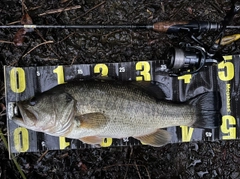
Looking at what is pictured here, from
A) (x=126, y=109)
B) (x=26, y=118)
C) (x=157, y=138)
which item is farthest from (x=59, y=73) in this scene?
(x=157, y=138)

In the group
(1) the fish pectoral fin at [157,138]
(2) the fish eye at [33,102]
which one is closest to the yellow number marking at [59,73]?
(2) the fish eye at [33,102]

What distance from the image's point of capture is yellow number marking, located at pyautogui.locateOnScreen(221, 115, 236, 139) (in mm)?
3363

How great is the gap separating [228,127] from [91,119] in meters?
1.58

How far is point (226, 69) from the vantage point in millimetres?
3340

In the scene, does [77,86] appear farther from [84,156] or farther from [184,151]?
[184,151]

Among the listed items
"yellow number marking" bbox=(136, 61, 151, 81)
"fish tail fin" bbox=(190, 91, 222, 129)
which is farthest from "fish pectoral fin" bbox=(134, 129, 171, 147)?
"yellow number marking" bbox=(136, 61, 151, 81)

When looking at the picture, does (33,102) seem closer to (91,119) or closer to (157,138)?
(91,119)

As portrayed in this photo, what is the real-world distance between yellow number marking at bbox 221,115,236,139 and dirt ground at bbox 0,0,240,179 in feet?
0.53

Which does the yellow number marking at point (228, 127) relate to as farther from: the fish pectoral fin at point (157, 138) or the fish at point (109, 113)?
the fish pectoral fin at point (157, 138)

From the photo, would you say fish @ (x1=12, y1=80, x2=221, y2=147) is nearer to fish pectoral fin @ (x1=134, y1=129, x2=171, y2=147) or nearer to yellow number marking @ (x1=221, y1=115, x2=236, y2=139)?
fish pectoral fin @ (x1=134, y1=129, x2=171, y2=147)

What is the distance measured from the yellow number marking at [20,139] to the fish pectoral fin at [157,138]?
125cm

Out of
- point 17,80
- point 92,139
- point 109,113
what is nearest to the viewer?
point 109,113

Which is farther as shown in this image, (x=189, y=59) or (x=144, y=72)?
(x=144, y=72)

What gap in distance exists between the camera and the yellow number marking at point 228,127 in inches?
132
